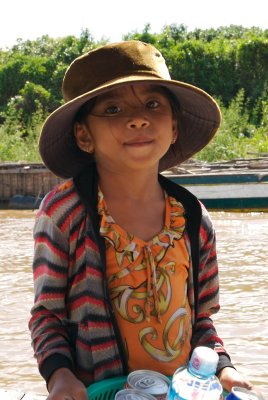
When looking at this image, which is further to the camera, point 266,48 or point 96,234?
point 266,48

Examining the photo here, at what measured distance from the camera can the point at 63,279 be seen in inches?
57.4

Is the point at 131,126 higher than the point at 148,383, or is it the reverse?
the point at 131,126

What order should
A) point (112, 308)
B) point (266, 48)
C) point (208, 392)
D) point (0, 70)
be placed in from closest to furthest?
1. point (208, 392)
2. point (112, 308)
3. point (266, 48)
4. point (0, 70)

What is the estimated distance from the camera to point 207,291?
1.65 m

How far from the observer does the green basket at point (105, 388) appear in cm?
139

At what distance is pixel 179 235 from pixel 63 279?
0.32 meters

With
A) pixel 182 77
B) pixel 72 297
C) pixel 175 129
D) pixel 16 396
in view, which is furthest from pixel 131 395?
pixel 182 77

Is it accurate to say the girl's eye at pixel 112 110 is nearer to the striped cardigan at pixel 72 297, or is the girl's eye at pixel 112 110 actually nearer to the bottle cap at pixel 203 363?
the striped cardigan at pixel 72 297

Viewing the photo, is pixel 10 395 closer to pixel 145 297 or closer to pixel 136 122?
pixel 145 297

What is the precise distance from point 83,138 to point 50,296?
42cm

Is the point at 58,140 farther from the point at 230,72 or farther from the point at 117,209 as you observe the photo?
the point at 230,72

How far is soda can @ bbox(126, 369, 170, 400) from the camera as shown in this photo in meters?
1.33

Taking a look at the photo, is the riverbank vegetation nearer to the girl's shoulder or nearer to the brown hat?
the brown hat

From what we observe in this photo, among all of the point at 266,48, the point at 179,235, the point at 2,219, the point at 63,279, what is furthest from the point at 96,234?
the point at 266,48
